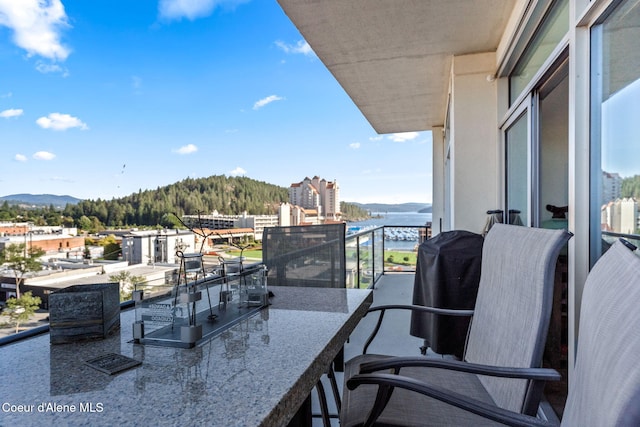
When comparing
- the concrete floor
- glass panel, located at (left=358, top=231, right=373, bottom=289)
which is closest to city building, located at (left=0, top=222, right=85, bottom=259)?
the concrete floor

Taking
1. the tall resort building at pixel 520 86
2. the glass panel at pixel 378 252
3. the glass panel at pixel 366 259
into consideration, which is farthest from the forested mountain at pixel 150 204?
the glass panel at pixel 378 252

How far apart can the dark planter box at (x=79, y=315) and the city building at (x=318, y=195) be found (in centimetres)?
561

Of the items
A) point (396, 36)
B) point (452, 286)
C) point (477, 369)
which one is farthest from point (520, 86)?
point (477, 369)

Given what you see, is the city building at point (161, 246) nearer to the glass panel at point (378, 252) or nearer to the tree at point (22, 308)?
the tree at point (22, 308)

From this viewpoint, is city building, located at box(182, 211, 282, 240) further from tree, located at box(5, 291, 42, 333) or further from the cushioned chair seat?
the cushioned chair seat

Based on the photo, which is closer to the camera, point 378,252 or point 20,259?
point 20,259

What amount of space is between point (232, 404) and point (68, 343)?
62 cm

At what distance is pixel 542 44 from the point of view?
2287 mm

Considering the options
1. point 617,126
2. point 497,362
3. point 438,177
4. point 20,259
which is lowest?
point 497,362

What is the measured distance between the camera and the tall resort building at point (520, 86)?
1.38 metres

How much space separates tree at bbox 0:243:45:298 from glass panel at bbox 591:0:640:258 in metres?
2.50

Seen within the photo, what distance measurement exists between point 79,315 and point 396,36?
124 inches

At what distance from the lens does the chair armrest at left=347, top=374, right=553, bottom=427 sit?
884 millimetres

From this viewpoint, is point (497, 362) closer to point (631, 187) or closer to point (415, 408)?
point (415, 408)
